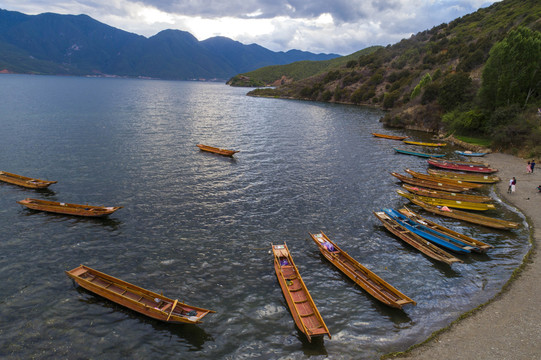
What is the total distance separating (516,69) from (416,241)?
210 feet

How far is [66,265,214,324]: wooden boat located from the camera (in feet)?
67.8

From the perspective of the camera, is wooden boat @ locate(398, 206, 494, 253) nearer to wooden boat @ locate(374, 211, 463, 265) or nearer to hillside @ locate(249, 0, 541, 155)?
wooden boat @ locate(374, 211, 463, 265)

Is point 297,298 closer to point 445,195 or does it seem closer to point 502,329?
point 502,329

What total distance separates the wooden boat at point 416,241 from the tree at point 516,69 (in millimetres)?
59114

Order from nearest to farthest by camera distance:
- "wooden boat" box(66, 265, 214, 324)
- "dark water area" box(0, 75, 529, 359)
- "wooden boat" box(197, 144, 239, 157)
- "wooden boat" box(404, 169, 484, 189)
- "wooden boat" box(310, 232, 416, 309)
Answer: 1. "dark water area" box(0, 75, 529, 359)
2. "wooden boat" box(66, 265, 214, 324)
3. "wooden boat" box(310, 232, 416, 309)
4. "wooden boat" box(404, 169, 484, 189)
5. "wooden boat" box(197, 144, 239, 157)

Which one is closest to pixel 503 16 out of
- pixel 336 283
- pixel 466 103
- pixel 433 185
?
pixel 466 103

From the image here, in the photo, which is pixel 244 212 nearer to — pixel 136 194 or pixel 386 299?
pixel 136 194

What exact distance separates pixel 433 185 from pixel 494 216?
36.1ft

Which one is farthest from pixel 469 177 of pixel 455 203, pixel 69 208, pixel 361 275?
pixel 69 208

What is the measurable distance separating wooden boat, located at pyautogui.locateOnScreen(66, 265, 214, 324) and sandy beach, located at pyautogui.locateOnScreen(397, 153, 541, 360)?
573 inches

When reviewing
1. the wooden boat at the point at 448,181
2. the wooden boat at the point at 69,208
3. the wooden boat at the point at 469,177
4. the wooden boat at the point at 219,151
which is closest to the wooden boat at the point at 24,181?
the wooden boat at the point at 69,208

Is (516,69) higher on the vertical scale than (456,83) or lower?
higher

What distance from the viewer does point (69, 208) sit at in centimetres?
3622

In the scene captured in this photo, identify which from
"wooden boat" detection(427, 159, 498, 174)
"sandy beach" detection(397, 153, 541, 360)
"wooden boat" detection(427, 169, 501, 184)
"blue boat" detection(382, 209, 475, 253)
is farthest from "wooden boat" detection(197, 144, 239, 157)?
"sandy beach" detection(397, 153, 541, 360)
